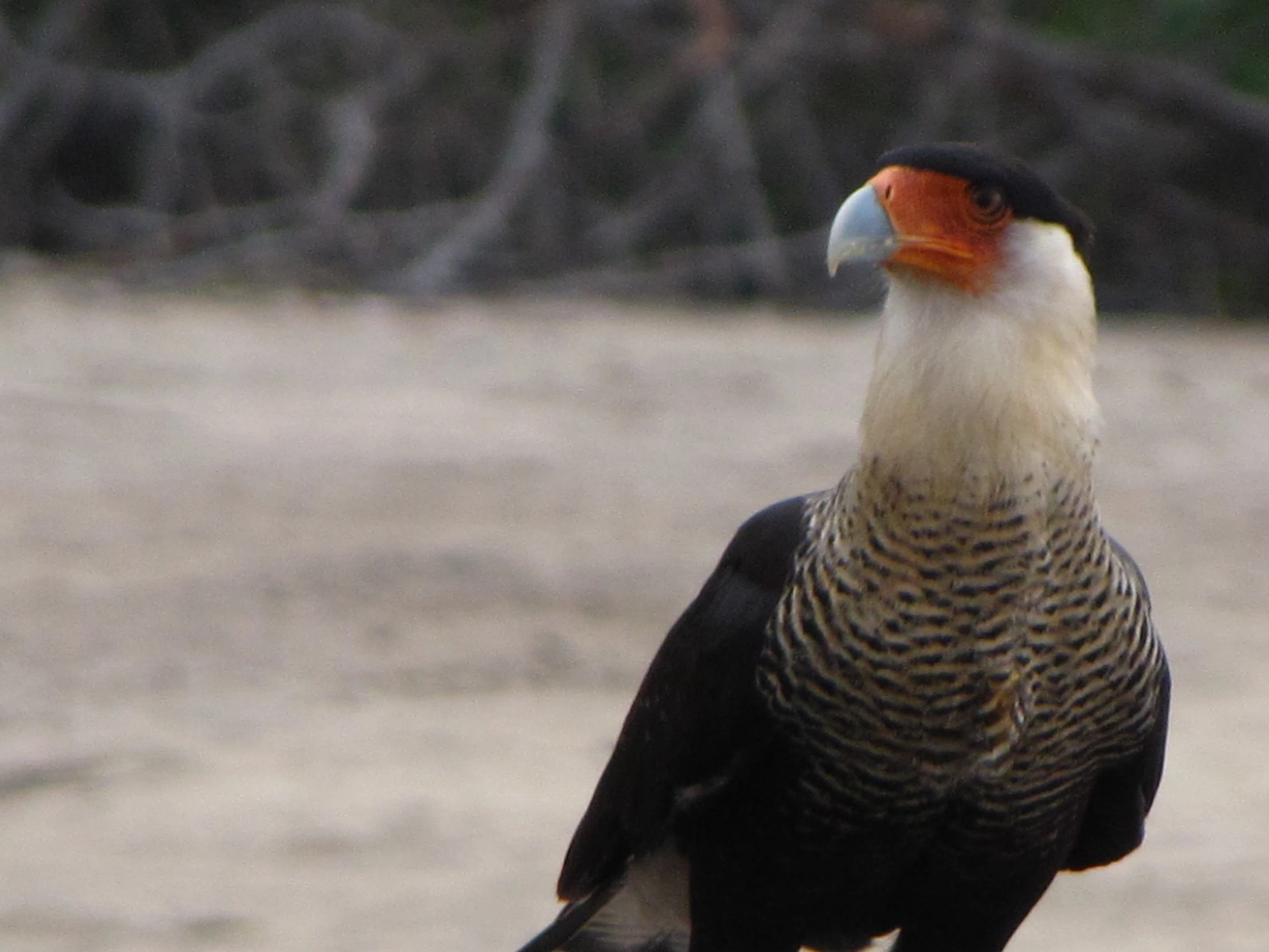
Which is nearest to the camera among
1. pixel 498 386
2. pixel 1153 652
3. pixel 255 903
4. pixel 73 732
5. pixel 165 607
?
pixel 1153 652

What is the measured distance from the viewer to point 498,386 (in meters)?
8.16

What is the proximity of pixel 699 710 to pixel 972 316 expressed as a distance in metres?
0.60

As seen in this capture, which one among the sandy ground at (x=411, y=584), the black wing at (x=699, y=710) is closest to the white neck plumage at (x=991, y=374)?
the black wing at (x=699, y=710)

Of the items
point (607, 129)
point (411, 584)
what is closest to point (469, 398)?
point (411, 584)

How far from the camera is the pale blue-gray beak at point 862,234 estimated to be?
2.57 metres

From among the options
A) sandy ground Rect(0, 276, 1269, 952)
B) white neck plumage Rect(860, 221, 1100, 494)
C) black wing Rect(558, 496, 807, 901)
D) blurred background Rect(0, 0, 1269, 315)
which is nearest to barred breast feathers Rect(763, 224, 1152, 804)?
white neck plumage Rect(860, 221, 1100, 494)

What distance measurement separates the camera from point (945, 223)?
103 inches

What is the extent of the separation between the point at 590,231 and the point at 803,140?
1.03 m

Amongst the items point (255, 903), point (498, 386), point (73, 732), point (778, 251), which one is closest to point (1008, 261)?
point (255, 903)

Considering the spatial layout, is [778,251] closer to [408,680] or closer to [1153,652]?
[408,680]

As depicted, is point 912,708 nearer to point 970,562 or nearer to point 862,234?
point 970,562

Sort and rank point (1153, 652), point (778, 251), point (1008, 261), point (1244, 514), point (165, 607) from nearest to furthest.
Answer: point (1008, 261)
point (1153, 652)
point (165, 607)
point (1244, 514)
point (778, 251)

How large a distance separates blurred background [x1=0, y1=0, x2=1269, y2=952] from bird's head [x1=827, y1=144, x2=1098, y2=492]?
5.66 feet

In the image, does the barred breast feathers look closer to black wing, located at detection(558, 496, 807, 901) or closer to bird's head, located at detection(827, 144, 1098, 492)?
bird's head, located at detection(827, 144, 1098, 492)
